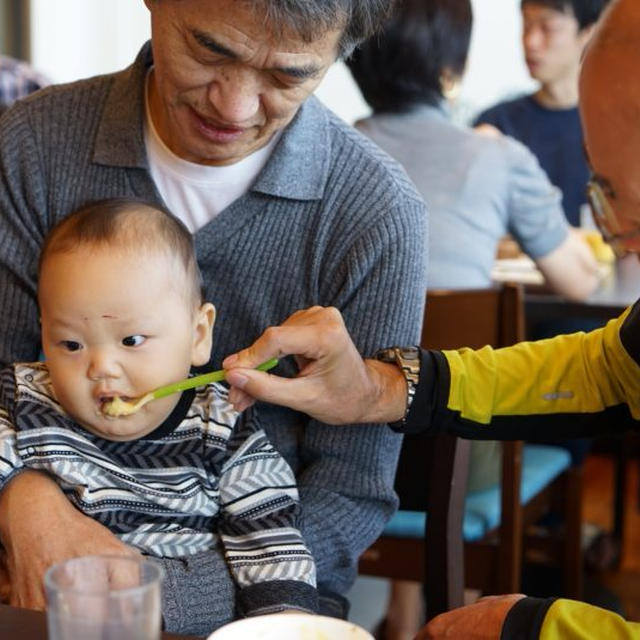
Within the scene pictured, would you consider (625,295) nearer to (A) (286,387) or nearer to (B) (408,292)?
(B) (408,292)

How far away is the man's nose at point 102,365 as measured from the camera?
4.61 ft

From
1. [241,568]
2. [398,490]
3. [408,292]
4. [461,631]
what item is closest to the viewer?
[461,631]

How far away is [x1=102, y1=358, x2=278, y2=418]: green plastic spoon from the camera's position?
4.53ft

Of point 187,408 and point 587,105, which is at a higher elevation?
point 587,105

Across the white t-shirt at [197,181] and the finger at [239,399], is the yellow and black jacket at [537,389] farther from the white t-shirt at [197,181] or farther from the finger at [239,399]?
the white t-shirt at [197,181]

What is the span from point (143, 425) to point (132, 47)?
15.1ft

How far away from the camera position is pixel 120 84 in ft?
5.57

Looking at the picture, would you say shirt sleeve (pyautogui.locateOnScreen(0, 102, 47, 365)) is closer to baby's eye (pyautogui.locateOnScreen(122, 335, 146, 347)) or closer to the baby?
the baby

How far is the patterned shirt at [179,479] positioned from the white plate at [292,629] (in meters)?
0.41

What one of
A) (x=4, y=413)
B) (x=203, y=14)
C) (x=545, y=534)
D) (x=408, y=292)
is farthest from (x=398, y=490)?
(x=545, y=534)

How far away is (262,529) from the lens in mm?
1440

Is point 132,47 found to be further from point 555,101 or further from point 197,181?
point 197,181

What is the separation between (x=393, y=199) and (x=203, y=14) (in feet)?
1.16

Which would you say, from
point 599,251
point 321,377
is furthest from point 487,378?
point 599,251
